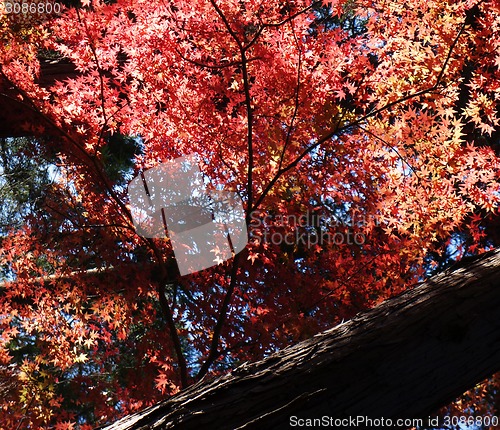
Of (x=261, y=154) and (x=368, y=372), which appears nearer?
(x=368, y=372)

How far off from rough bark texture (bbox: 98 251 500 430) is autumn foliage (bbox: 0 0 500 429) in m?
1.88

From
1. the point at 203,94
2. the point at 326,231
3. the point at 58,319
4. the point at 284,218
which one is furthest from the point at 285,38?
the point at 58,319

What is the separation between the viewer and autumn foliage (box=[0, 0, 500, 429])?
13.9 ft

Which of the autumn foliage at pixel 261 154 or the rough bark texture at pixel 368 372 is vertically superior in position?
the autumn foliage at pixel 261 154

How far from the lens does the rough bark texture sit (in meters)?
1.92

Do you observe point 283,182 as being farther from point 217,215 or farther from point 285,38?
point 285,38

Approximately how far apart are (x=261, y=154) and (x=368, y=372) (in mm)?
2773

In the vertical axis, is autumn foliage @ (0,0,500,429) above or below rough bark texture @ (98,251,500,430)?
above

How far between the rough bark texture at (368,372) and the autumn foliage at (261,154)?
6.18 feet

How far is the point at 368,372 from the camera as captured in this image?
2.00 m

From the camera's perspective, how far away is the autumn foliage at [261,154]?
13.9 feet

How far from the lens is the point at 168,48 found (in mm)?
4230

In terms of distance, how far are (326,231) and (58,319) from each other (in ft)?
8.88

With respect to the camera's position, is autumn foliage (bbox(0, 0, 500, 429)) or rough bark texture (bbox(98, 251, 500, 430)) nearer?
rough bark texture (bbox(98, 251, 500, 430))
